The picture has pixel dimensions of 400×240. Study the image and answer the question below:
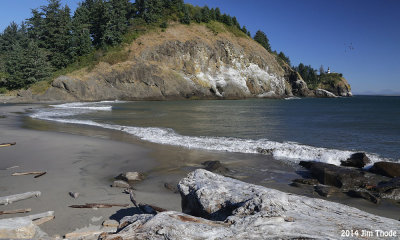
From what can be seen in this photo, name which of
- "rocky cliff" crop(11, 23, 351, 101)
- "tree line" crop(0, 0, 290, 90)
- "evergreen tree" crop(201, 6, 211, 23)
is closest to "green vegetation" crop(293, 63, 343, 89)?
"rocky cliff" crop(11, 23, 351, 101)

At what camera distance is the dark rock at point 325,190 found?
6754 millimetres

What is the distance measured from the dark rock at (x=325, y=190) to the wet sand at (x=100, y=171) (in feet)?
0.87

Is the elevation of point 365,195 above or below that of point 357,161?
below

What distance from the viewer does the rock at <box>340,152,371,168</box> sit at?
9.64 meters

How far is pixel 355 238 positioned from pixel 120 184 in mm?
5304

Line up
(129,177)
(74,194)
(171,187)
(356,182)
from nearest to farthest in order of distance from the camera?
(74,194), (171,187), (129,177), (356,182)

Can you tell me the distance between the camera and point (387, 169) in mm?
8617

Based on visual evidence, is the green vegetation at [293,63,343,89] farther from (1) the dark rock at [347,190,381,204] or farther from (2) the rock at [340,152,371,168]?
(1) the dark rock at [347,190,381,204]

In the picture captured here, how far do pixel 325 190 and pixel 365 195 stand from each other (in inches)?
33.9

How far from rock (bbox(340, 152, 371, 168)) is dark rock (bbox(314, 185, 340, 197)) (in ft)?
10.5

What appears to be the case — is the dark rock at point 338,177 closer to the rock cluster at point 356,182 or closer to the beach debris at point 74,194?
the rock cluster at point 356,182

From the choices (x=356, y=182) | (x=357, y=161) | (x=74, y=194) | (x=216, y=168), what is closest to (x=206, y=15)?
(x=357, y=161)

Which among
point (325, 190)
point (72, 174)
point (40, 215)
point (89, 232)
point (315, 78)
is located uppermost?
point (315, 78)

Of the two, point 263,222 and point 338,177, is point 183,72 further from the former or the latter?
point 263,222
